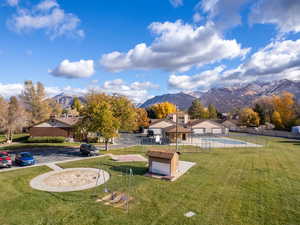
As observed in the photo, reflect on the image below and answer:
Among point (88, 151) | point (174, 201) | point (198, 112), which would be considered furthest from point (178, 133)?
point (198, 112)

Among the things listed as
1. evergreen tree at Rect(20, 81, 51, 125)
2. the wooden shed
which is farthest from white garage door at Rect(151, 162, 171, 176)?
evergreen tree at Rect(20, 81, 51, 125)

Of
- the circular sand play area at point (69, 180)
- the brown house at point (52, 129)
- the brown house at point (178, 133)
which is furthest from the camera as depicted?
the brown house at point (52, 129)

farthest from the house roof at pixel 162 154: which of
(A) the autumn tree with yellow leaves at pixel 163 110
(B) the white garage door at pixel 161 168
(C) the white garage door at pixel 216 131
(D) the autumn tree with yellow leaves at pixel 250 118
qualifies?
(D) the autumn tree with yellow leaves at pixel 250 118

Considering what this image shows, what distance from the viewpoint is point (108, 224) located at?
8273 millimetres

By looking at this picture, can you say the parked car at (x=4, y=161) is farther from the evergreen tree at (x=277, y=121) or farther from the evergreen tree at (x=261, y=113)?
the evergreen tree at (x=261, y=113)

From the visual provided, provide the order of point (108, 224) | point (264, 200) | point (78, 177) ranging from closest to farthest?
point (108, 224) < point (264, 200) < point (78, 177)

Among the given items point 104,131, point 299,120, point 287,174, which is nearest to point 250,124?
point 299,120

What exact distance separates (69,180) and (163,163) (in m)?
8.30

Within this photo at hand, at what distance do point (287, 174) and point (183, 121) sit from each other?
48.6 m

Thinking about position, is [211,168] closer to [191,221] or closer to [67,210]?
[191,221]

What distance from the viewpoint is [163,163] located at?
15484 mm

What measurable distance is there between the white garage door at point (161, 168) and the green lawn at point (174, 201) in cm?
150

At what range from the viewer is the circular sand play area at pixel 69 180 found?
12.7 metres

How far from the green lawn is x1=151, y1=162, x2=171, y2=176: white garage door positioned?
1.50 m
